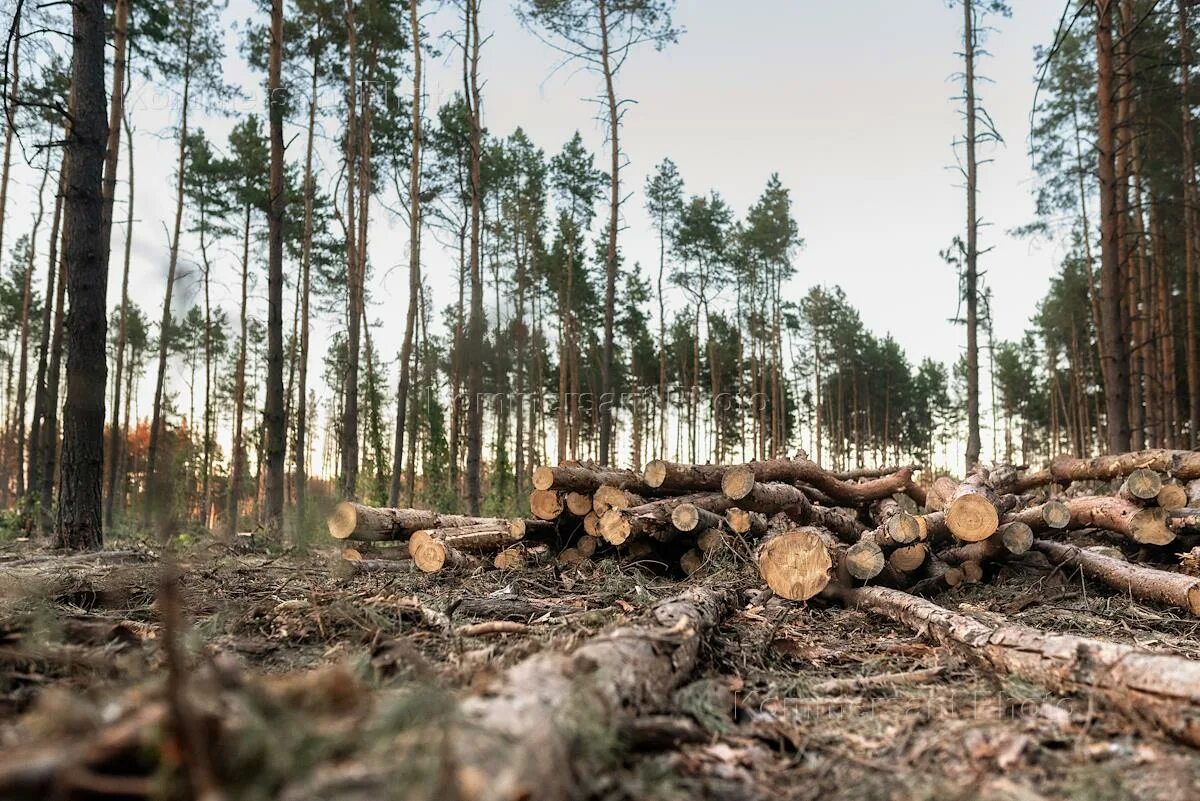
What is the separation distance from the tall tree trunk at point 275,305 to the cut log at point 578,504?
20.0 ft

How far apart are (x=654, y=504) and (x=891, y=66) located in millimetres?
12907

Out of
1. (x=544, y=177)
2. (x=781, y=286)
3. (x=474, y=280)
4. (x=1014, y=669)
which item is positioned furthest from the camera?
(x=781, y=286)

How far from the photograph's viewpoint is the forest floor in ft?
4.03

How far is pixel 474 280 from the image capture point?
13828 millimetres

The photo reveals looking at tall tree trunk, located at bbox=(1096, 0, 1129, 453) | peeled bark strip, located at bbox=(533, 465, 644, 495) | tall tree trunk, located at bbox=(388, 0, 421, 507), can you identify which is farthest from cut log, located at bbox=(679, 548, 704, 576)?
tall tree trunk, located at bbox=(388, 0, 421, 507)

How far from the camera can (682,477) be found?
263 inches

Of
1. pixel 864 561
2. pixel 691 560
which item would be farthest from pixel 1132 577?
pixel 691 560

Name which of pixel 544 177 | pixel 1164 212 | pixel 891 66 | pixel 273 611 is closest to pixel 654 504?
pixel 273 611

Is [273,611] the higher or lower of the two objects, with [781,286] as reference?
lower

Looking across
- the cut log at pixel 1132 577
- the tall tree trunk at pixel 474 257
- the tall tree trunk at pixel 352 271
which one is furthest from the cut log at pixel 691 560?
the tall tree trunk at pixel 352 271

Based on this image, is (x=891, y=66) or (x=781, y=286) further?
(x=781, y=286)

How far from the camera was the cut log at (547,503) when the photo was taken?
6.64 metres

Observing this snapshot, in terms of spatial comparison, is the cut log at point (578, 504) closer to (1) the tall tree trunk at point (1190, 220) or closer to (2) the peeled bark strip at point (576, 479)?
(2) the peeled bark strip at point (576, 479)

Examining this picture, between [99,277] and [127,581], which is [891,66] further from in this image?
[127,581]
